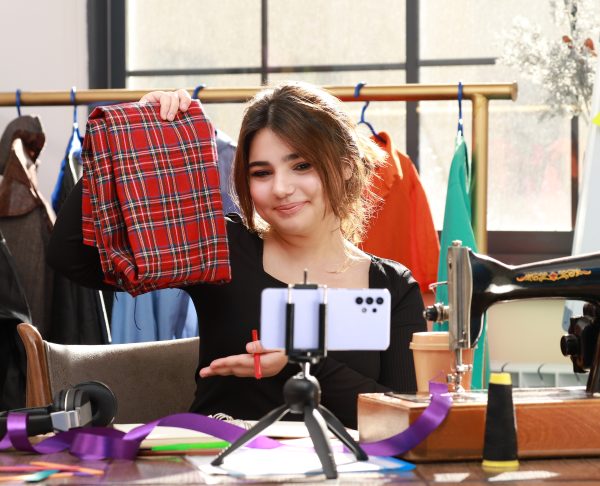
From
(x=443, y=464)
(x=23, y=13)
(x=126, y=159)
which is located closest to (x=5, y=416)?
(x=443, y=464)

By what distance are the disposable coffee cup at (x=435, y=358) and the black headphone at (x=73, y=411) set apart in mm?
437

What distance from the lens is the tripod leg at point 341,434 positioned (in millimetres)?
1181

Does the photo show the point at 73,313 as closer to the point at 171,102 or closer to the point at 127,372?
the point at 127,372

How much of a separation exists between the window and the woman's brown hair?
173cm

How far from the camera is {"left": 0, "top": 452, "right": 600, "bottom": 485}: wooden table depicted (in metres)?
1.09

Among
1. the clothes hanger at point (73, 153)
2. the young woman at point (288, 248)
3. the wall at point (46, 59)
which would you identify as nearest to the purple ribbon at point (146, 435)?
the young woman at point (288, 248)

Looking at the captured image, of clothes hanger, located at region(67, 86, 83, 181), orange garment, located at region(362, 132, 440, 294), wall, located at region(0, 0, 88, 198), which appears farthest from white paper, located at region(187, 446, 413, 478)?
wall, located at region(0, 0, 88, 198)

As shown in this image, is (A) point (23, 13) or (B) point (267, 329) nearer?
(B) point (267, 329)

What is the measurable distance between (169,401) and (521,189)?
2.09 metres

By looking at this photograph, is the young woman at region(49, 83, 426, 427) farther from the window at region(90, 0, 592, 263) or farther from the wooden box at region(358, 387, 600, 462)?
the window at region(90, 0, 592, 263)

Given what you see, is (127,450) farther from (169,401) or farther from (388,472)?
(169,401)

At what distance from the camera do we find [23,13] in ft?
11.6

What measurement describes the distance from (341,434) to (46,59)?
2.76 meters

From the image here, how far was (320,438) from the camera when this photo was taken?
113cm
